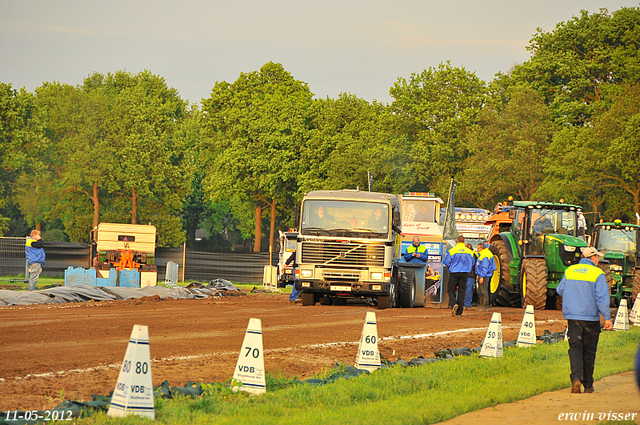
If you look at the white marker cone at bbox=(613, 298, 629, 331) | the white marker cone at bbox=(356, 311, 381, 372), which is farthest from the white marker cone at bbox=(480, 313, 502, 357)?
the white marker cone at bbox=(613, 298, 629, 331)

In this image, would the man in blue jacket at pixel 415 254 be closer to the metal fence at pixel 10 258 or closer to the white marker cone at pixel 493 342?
the white marker cone at pixel 493 342

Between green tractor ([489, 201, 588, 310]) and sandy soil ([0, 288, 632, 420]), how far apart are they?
118 centimetres

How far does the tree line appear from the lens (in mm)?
50938

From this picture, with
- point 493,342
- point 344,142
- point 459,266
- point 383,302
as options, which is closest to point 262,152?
point 344,142

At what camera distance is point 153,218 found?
72562 mm

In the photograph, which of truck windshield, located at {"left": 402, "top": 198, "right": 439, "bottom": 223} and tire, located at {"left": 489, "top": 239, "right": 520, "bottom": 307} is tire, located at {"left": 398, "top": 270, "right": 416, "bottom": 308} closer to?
tire, located at {"left": 489, "top": 239, "right": 520, "bottom": 307}

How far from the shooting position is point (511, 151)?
175ft

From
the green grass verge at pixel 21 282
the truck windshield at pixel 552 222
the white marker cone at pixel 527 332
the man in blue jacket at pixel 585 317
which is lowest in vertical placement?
the green grass verge at pixel 21 282

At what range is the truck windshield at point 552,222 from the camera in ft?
82.1

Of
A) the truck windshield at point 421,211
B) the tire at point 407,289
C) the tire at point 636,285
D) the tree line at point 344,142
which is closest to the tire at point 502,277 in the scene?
the tire at point 407,289

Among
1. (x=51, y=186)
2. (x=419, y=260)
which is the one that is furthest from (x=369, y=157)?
(x=419, y=260)

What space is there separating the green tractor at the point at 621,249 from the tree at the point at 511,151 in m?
22.0

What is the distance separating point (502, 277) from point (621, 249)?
723 centimetres

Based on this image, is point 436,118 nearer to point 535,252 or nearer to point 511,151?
point 511,151
